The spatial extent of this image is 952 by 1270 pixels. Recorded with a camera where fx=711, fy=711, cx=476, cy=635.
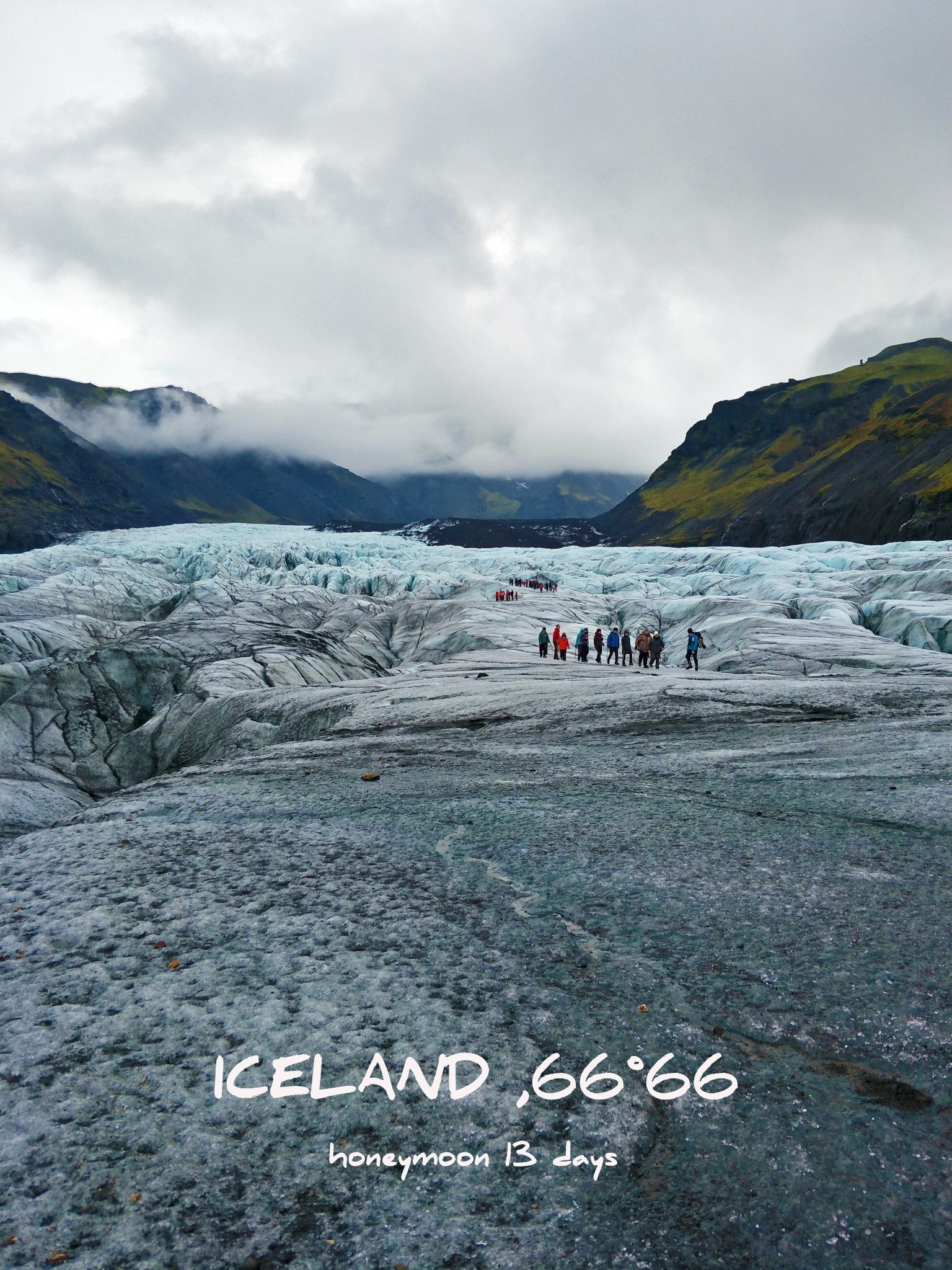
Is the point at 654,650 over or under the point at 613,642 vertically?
under

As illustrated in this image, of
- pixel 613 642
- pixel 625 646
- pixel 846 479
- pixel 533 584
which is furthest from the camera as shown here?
pixel 846 479

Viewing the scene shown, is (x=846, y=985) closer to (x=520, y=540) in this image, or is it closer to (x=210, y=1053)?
(x=210, y=1053)

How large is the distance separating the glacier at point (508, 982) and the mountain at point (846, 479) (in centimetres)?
10350

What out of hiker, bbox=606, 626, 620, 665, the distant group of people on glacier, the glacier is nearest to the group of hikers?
hiker, bbox=606, 626, 620, 665

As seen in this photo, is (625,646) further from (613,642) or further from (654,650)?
(654,650)

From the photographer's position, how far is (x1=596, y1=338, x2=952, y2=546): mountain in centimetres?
11000

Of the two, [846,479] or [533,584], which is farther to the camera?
[846,479]

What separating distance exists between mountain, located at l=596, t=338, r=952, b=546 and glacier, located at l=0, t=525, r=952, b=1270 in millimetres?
103504

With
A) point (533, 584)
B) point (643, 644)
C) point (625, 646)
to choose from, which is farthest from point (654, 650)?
point (533, 584)

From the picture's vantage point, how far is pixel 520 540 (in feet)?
580

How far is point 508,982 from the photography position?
5.53 meters

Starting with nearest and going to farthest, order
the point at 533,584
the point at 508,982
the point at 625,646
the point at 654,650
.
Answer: the point at 508,982 → the point at 654,650 → the point at 625,646 → the point at 533,584

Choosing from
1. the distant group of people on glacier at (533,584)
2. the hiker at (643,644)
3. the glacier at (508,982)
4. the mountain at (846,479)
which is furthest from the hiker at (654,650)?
the mountain at (846,479)

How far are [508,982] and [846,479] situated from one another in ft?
485
